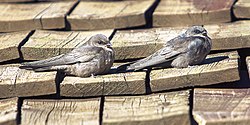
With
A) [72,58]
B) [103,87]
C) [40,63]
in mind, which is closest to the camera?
[103,87]

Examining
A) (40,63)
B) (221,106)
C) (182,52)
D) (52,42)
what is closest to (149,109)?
(221,106)

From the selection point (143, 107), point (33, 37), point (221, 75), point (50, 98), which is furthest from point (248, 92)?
point (33, 37)

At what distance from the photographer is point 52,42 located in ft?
17.6

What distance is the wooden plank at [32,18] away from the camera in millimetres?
5723

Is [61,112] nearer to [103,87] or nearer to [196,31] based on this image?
[103,87]

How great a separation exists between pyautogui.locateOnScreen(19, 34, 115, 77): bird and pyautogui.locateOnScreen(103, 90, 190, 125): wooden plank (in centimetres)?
53

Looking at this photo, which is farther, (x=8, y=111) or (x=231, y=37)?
(x=231, y=37)

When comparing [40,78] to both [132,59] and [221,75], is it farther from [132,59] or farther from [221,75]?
[221,75]

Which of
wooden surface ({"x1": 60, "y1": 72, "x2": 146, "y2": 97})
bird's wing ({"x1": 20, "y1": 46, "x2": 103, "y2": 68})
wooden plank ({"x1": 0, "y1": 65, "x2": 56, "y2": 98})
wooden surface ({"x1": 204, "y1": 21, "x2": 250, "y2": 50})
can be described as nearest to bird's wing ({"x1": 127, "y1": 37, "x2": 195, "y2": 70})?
wooden surface ({"x1": 204, "y1": 21, "x2": 250, "y2": 50})

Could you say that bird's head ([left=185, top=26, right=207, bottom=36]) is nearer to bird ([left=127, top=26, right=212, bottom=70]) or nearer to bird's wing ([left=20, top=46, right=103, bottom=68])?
bird ([left=127, top=26, right=212, bottom=70])

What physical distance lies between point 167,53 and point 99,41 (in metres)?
0.48

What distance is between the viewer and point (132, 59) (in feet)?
16.9

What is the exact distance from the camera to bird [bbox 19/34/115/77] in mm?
4895

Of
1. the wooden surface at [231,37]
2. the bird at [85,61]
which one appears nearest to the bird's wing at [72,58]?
the bird at [85,61]
